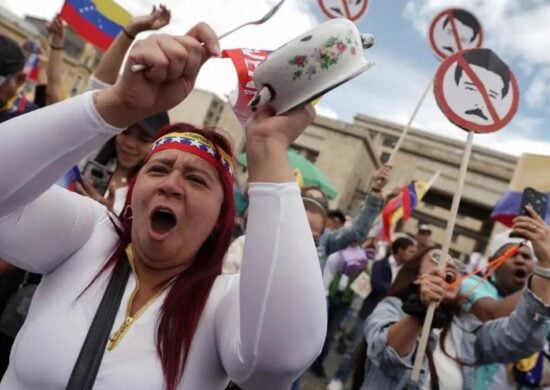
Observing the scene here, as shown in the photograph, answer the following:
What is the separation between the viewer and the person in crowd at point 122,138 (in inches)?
81.4

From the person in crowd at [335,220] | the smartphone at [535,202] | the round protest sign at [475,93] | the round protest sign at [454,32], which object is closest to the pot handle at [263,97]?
the round protest sign at [475,93]

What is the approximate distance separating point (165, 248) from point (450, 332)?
1.76m

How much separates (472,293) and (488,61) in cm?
128

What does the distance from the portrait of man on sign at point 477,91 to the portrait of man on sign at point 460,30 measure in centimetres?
136

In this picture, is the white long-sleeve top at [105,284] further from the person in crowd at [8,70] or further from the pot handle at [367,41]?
the person in crowd at [8,70]

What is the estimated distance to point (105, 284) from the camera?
3.83ft

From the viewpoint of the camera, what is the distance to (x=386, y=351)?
203cm

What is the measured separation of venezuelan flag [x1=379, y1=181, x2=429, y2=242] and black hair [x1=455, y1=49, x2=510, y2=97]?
12.8 ft

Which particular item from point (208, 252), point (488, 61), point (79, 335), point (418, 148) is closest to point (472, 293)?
point (488, 61)

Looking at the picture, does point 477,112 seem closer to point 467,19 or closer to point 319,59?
point 467,19

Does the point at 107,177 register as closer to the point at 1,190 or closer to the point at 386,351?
the point at 1,190

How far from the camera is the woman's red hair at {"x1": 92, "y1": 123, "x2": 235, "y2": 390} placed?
1.06 m

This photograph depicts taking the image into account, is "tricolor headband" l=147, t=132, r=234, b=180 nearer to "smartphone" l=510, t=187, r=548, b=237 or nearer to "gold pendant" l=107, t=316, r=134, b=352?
"gold pendant" l=107, t=316, r=134, b=352

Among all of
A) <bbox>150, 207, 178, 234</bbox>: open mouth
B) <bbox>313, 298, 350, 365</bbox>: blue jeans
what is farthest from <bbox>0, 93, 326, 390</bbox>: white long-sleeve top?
<bbox>313, 298, 350, 365</bbox>: blue jeans
